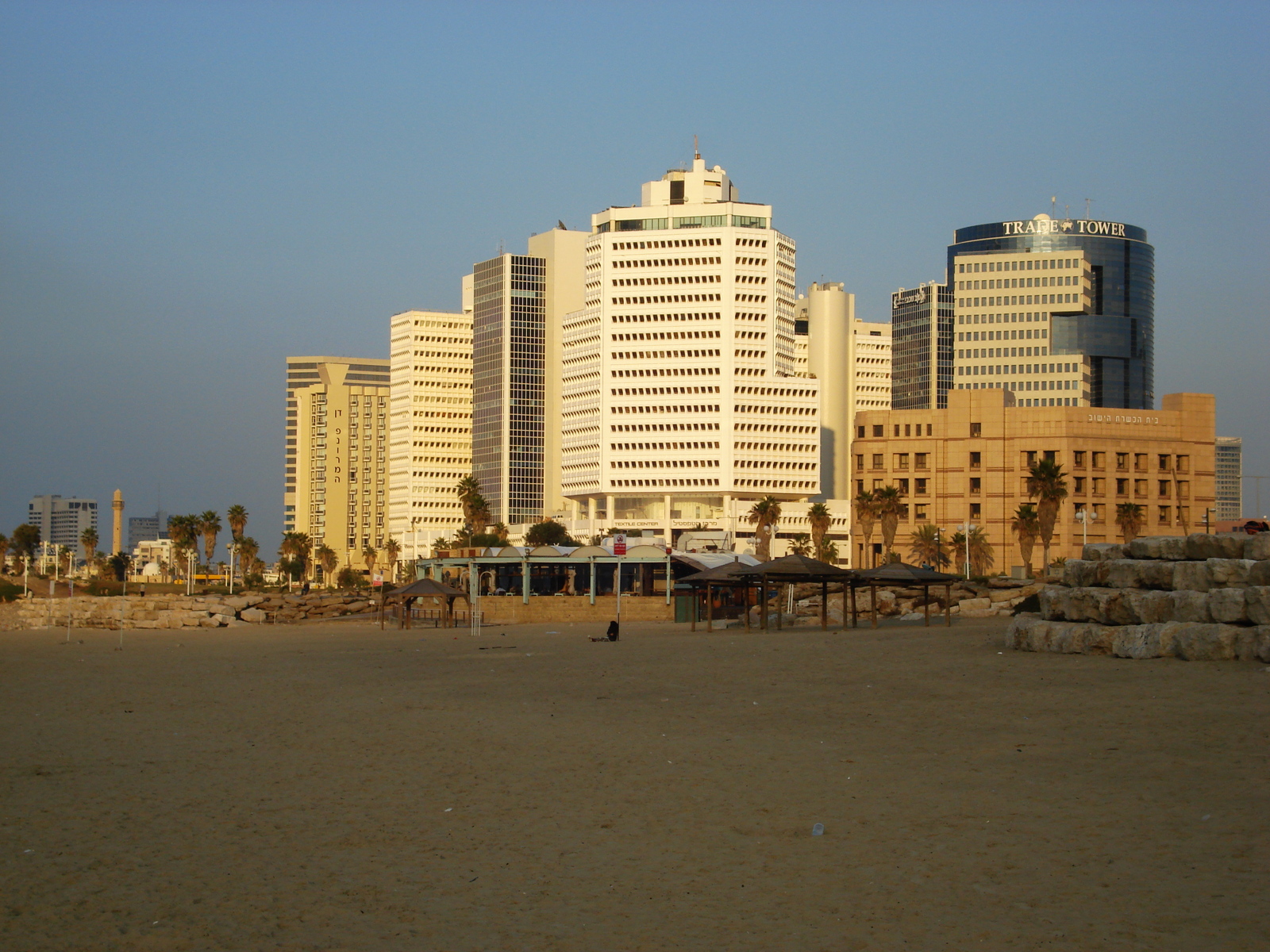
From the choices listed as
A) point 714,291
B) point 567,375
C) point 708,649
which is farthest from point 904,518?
point 708,649

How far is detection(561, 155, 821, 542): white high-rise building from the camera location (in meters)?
172

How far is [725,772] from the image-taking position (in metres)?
15.8

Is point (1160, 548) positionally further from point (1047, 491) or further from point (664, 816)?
point (1047, 491)

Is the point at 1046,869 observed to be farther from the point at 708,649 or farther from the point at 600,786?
the point at 708,649

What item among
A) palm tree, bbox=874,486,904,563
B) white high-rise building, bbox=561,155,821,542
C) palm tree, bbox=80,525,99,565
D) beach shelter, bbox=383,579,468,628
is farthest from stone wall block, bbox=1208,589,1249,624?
palm tree, bbox=80,525,99,565

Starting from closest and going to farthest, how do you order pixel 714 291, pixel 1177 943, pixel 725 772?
pixel 1177 943, pixel 725 772, pixel 714 291

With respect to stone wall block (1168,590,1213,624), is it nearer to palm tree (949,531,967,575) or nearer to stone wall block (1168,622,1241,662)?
stone wall block (1168,622,1241,662)

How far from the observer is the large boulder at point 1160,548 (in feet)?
84.3

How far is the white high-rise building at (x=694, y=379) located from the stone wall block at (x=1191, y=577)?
14510 cm

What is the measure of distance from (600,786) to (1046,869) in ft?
18.6

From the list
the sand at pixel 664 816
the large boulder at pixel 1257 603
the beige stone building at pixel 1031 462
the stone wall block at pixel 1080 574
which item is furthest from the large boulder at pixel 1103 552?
the beige stone building at pixel 1031 462

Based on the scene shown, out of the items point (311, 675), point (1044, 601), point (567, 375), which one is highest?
point (567, 375)

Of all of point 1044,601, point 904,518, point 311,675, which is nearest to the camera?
point 1044,601

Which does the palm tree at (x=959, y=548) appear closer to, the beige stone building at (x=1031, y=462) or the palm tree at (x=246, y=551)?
the beige stone building at (x=1031, y=462)
